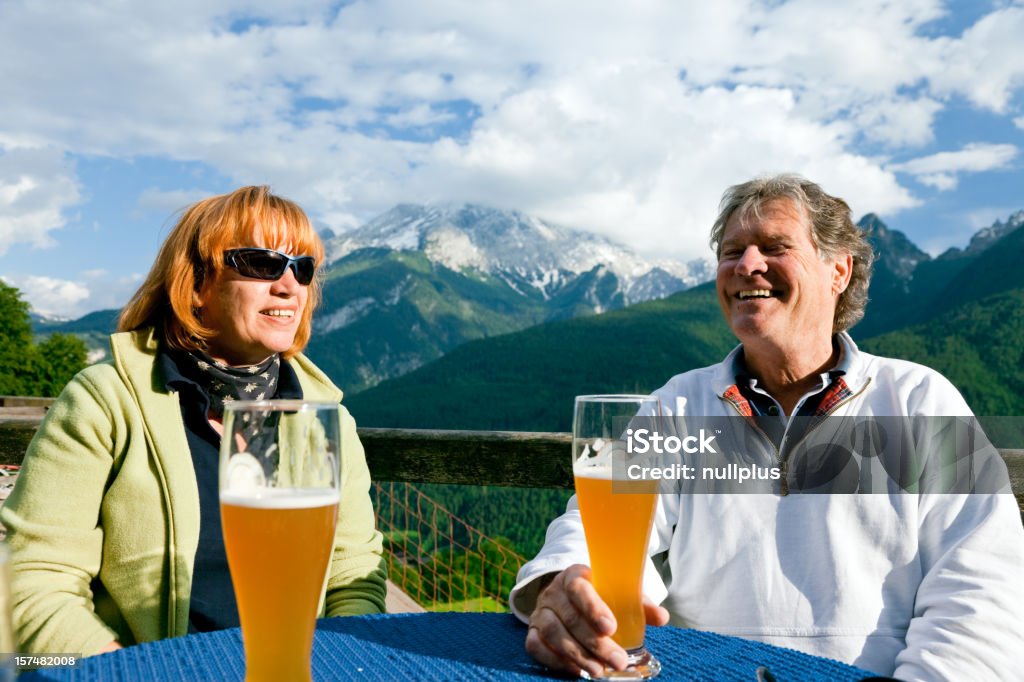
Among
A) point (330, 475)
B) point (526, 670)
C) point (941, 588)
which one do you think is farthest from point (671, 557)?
point (330, 475)

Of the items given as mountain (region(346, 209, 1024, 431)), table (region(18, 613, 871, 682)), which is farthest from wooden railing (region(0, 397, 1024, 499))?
mountain (region(346, 209, 1024, 431))

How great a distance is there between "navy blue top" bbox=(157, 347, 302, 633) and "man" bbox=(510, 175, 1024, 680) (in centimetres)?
89

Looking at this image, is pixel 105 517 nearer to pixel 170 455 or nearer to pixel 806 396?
pixel 170 455

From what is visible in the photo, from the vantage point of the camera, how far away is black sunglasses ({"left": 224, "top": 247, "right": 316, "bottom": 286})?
227 centimetres

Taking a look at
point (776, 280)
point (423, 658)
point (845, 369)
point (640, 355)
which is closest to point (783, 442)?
point (845, 369)

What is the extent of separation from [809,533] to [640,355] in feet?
267

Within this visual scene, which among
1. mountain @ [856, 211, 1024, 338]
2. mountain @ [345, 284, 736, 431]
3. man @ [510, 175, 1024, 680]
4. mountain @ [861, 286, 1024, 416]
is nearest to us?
man @ [510, 175, 1024, 680]

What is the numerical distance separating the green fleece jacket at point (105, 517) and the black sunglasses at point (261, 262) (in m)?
0.39

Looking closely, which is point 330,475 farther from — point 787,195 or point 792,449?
point 787,195

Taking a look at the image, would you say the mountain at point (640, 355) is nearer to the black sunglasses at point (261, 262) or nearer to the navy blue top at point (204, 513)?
the black sunglasses at point (261, 262)

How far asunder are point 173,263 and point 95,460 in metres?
0.61

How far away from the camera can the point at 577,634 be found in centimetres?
123

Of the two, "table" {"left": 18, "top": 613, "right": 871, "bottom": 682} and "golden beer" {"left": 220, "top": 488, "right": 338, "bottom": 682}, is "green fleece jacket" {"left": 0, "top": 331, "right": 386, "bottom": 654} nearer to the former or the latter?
"table" {"left": 18, "top": 613, "right": 871, "bottom": 682}

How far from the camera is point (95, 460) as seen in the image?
193cm
